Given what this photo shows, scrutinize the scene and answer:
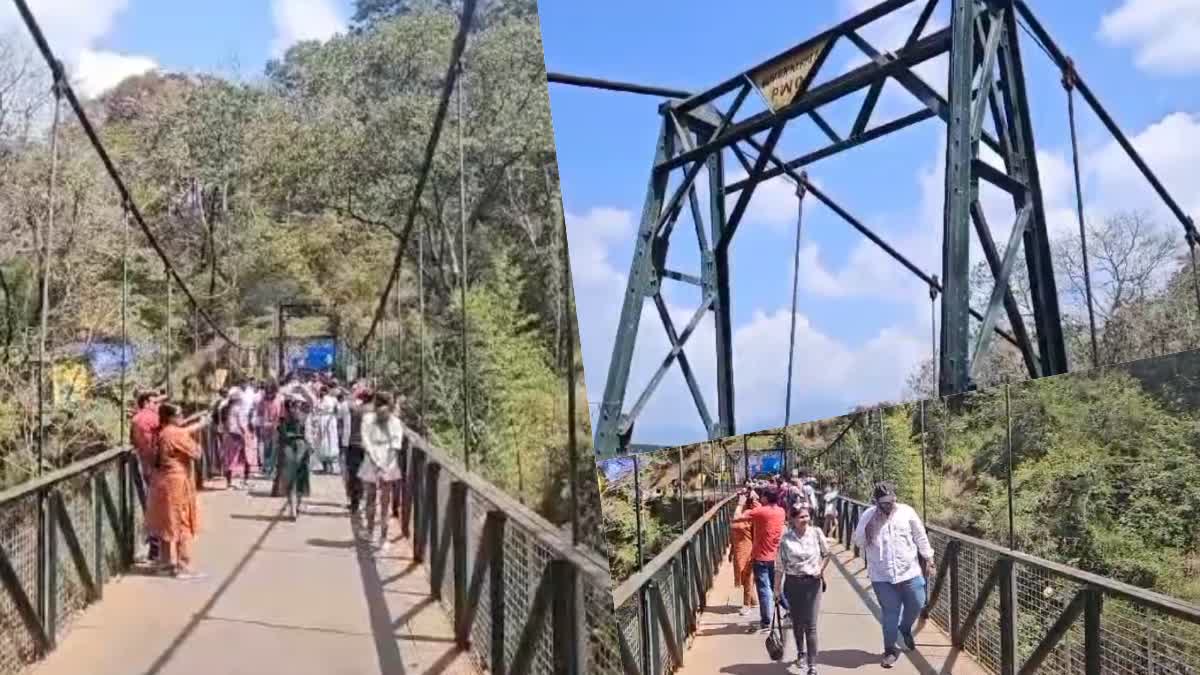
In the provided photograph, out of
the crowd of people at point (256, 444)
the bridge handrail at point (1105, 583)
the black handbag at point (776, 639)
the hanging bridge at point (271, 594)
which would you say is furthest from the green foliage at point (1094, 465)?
the crowd of people at point (256, 444)

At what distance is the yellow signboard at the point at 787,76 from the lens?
1101 mm

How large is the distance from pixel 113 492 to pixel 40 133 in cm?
Answer: 60

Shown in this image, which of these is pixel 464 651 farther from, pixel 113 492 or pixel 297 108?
pixel 297 108

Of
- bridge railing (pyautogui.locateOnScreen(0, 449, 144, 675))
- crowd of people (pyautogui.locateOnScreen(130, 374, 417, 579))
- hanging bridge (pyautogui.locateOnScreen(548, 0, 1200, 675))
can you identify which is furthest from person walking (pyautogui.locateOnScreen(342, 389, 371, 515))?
hanging bridge (pyautogui.locateOnScreen(548, 0, 1200, 675))

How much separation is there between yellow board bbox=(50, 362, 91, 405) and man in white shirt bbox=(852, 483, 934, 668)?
1196 mm

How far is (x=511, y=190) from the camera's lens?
132 cm

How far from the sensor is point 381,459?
75.8 inches

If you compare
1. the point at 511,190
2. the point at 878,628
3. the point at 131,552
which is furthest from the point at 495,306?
the point at 131,552

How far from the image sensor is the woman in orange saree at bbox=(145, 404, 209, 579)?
1591mm

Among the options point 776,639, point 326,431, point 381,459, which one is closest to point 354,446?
point 326,431

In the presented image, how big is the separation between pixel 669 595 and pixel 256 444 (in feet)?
2.62

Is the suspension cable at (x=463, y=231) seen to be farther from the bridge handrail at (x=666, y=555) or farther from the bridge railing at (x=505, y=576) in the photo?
the bridge handrail at (x=666, y=555)

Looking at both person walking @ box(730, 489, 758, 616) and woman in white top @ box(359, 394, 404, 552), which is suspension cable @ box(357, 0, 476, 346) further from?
person walking @ box(730, 489, 758, 616)

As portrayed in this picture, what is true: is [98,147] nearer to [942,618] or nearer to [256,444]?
[256,444]
